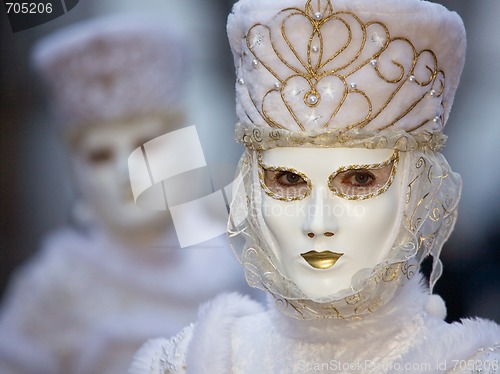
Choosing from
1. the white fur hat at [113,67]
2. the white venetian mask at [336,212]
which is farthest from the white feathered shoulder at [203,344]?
the white fur hat at [113,67]

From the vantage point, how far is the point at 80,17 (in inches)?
110

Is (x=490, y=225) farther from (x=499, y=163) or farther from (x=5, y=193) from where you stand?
(x=5, y=193)

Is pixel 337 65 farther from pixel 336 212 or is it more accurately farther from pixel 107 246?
pixel 107 246

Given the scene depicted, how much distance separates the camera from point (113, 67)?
107 inches

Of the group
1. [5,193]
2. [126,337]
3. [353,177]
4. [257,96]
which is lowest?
[126,337]

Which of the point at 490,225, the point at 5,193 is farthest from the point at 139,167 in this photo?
the point at 490,225

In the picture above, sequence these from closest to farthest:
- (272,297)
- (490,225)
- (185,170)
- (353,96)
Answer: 1. (353,96)
2. (272,297)
3. (490,225)
4. (185,170)

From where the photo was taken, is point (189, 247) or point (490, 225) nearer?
point (490, 225)

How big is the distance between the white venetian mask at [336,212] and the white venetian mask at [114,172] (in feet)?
3.46

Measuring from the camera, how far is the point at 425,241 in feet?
6.12

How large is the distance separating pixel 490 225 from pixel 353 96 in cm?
88

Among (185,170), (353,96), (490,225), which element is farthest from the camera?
(185,170)

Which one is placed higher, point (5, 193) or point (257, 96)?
point (257, 96)

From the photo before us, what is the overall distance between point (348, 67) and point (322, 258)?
40 cm
